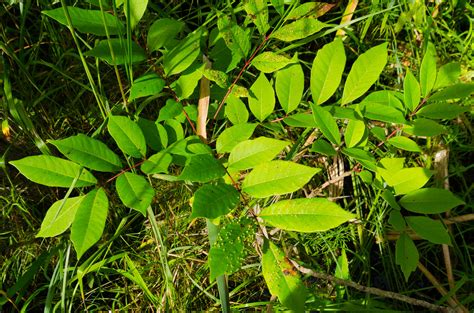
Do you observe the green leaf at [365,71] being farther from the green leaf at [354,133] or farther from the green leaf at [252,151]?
the green leaf at [252,151]

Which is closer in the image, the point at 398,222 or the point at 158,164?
the point at 158,164

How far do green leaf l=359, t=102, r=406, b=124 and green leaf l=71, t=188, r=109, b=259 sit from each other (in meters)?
0.65

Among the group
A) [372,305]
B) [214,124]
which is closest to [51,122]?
[214,124]

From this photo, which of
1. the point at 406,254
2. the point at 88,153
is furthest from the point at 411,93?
the point at 88,153

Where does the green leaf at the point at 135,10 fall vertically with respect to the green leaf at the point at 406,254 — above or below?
above

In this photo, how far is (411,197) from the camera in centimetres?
122

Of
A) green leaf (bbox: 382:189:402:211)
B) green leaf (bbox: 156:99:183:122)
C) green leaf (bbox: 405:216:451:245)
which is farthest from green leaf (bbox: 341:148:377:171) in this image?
green leaf (bbox: 156:99:183:122)

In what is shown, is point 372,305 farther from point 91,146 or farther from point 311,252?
point 91,146

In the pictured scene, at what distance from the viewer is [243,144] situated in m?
1.07

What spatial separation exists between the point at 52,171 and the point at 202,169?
33cm

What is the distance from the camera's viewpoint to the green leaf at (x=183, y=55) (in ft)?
3.80

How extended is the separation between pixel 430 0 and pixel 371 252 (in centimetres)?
92

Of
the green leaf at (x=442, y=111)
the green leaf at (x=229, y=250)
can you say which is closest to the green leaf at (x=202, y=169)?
the green leaf at (x=229, y=250)

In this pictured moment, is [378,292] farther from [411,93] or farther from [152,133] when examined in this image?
[152,133]
